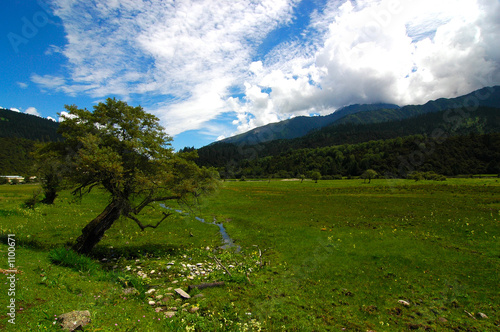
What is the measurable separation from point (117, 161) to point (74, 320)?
9.08 meters

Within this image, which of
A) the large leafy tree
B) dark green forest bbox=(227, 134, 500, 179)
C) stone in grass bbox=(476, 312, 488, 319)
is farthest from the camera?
dark green forest bbox=(227, 134, 500, 179)

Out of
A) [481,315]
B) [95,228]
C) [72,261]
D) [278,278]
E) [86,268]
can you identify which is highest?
[95,228]

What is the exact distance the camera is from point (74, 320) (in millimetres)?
6578

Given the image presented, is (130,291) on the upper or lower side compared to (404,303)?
upper

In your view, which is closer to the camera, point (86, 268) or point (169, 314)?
point (169, 314)

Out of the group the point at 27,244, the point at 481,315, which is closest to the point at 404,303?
the point at 481,315

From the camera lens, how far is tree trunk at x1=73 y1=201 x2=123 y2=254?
14516mm

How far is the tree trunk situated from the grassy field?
4.89 feet

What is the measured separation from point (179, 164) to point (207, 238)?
373 inches

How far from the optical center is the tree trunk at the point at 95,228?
14.5m

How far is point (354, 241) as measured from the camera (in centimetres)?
2003

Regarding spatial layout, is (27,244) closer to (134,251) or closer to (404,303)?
(134,251)

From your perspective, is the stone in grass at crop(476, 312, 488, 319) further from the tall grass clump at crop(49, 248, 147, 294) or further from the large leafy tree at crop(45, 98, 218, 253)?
the large leafy tree at crop(45, 98, 218, 253)

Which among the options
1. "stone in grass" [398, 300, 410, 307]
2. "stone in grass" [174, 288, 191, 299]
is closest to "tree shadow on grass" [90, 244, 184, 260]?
"stone in grass" [174, 288, 191, 299]
